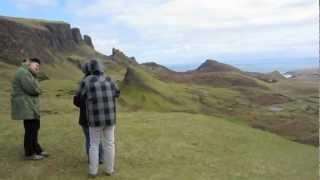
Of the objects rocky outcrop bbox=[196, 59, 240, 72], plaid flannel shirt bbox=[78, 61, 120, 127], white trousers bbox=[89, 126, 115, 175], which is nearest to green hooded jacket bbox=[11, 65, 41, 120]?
plaid flannel shirt bbox=[78, 61, 120, 127]

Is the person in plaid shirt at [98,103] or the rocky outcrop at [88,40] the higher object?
the rocky outcrop at [88,40]

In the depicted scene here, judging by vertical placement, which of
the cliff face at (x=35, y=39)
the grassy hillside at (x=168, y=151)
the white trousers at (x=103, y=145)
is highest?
the cliff face at (x=35, y=39)

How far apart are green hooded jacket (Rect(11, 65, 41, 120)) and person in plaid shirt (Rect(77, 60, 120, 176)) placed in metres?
2.32

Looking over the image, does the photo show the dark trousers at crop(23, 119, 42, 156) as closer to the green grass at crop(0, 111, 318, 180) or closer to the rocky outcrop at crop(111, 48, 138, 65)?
the green grass at crop(0, 111, 318, 180)

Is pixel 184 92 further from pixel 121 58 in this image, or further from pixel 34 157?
pixel 121 58

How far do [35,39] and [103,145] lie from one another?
313ft

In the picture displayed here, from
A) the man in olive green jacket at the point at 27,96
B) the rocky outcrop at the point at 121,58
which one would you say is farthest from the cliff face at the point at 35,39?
the man in olive green jacket at the point at 27,96

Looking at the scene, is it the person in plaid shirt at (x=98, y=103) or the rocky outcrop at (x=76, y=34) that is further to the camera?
the rocky outcrop at (x=76, y=34)

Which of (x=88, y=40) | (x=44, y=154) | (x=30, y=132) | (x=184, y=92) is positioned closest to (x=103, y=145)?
(x=30, y=132)

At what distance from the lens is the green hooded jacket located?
1791 centimetres

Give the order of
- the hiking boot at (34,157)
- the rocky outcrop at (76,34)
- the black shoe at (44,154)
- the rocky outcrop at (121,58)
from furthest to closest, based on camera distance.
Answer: the rocky outcrop at (76,34), the rocky outcrop at (121,58), the black shoe at (44,154), the hiking boot at (34,157)

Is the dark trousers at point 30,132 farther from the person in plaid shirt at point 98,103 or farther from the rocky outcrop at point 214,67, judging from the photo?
the rocky outcrop at point 214,67

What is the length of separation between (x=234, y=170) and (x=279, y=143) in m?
8.33

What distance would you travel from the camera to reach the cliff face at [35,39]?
8825 centimetres
